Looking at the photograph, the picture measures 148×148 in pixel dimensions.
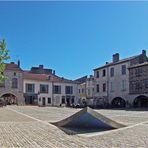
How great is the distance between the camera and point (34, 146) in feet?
30.7

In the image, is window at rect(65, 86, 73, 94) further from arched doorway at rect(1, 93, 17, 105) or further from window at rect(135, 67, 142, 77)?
window at rect(135, 67, 142, 77)

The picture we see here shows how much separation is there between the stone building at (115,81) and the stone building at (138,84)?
1.23m

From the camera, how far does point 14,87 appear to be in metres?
62.9

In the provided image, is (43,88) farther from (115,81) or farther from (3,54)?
(3,54)

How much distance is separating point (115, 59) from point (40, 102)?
63.0 ft

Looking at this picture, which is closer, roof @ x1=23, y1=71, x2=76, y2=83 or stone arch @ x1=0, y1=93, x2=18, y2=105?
stone arch @ x1=0, y1=93, x2=18, y2=105

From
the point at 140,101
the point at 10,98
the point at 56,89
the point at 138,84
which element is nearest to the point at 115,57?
the point at 138,84

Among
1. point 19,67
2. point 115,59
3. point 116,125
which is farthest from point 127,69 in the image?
point 116,125

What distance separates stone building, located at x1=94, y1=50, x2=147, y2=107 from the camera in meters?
54.7

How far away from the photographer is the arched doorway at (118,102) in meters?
56.1

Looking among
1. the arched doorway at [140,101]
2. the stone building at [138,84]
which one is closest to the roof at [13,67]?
the stone building at [138,84]

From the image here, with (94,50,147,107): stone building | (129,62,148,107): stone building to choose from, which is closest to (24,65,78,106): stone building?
(94,50,147,107): stone building

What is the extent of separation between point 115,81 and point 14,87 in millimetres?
19687

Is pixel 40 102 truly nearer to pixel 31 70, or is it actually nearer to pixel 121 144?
pixel 31 70
